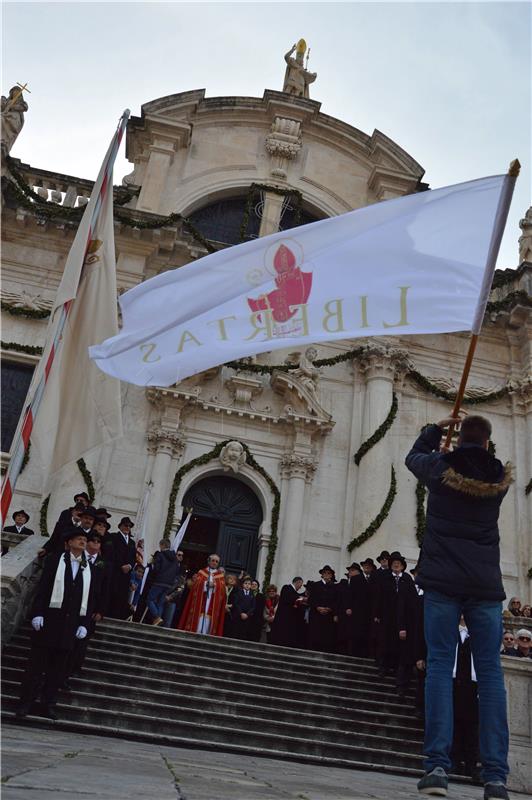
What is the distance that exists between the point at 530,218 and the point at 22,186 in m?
14.6

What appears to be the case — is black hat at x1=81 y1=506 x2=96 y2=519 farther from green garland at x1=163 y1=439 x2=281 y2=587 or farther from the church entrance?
the church entrance

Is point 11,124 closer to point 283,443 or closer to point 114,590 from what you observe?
point 283,443

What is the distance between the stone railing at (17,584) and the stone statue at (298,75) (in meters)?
18.1

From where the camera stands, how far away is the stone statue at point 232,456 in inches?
698

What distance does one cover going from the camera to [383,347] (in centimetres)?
1925

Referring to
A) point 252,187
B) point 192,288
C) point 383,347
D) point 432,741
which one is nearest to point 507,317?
point 383,347

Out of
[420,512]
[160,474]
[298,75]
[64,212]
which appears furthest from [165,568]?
[298,75]

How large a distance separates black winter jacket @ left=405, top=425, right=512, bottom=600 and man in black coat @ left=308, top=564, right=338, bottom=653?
7912 mm

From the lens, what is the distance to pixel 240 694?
8.80 m

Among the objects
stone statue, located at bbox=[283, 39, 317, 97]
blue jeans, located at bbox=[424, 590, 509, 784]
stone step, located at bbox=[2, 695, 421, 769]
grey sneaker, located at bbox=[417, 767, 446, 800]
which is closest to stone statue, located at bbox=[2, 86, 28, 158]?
stone statue, located at bbox=[283, 39, 317, 97]

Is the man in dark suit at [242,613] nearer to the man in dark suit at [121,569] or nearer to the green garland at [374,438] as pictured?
the man in dark suit at [121,569]

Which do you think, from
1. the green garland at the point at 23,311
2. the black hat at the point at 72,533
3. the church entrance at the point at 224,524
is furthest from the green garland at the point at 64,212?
the black hat at the point at 72,533

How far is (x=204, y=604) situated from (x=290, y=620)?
4.93 ft

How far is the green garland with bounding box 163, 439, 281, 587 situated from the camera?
55.2 ft
